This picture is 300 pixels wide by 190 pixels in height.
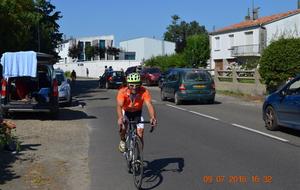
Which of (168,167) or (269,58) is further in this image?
(269,58)

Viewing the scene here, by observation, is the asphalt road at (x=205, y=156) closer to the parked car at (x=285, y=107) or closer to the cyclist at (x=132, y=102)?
the parked car at (x=285, y=107)

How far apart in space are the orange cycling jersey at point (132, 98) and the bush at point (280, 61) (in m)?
18.5

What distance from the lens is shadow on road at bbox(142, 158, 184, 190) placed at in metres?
8.02

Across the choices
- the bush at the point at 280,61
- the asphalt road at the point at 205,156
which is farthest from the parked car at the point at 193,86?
the asphalt road at the point at 205,156

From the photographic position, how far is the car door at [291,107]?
12.5m

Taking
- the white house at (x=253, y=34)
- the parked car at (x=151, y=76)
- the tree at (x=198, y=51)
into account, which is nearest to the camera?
the parked car at (x=151, y=76)

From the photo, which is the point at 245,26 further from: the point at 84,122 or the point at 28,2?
Answer: the point at 84,122

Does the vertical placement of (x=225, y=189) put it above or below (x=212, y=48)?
below

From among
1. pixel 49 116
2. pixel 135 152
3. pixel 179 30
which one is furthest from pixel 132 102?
pixel 179 30

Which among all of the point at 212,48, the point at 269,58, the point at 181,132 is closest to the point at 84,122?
the point at 181,132

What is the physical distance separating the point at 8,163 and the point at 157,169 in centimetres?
264

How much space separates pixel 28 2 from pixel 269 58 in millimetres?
15575

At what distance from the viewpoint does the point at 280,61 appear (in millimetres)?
25844

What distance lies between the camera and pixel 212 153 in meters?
10.6
